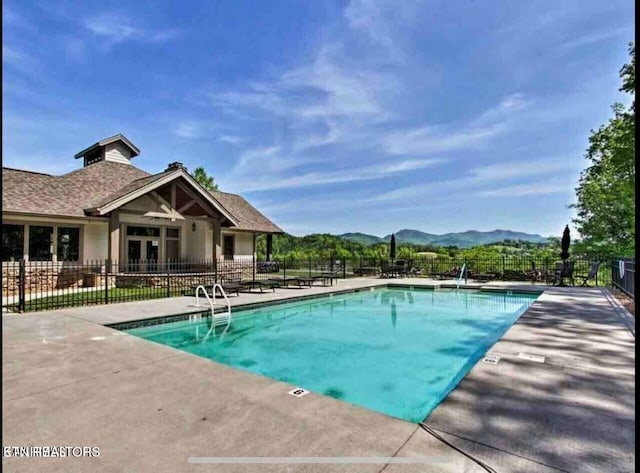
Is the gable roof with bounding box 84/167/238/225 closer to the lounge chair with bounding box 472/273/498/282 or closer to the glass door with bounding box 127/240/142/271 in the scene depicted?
the glass door with bounding box 127/240/142/271

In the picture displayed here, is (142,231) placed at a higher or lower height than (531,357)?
higher

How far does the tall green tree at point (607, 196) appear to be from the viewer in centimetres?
1873

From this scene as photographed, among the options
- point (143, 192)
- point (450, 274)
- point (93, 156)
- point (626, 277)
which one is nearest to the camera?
point (626, 277)

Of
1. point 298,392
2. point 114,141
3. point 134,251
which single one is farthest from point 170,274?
point 298,392

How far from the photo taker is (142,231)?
18.5m

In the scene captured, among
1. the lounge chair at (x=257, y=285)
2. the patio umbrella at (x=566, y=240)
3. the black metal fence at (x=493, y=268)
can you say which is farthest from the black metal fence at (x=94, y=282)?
the patio umbrella at (x=566, y=240)

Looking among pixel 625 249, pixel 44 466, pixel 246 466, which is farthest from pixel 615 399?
pixel 625 249

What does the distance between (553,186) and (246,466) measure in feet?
89.4

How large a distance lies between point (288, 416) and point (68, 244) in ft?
51.7

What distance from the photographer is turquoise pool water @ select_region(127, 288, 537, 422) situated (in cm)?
553

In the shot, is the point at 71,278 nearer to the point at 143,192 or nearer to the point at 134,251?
the point at 134,251

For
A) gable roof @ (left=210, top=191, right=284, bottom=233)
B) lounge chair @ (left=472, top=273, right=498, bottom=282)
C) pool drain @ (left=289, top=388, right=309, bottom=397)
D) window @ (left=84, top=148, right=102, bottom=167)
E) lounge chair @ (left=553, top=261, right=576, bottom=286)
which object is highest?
window @ (left=84, top=148, right=102, bottom=167)

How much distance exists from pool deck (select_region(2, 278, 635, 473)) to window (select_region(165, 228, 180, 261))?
14.2 m

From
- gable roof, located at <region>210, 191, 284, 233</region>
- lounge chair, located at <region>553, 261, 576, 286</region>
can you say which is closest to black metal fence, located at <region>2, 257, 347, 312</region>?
gable roof, located at <region>210, 191, 284, 233</region>
